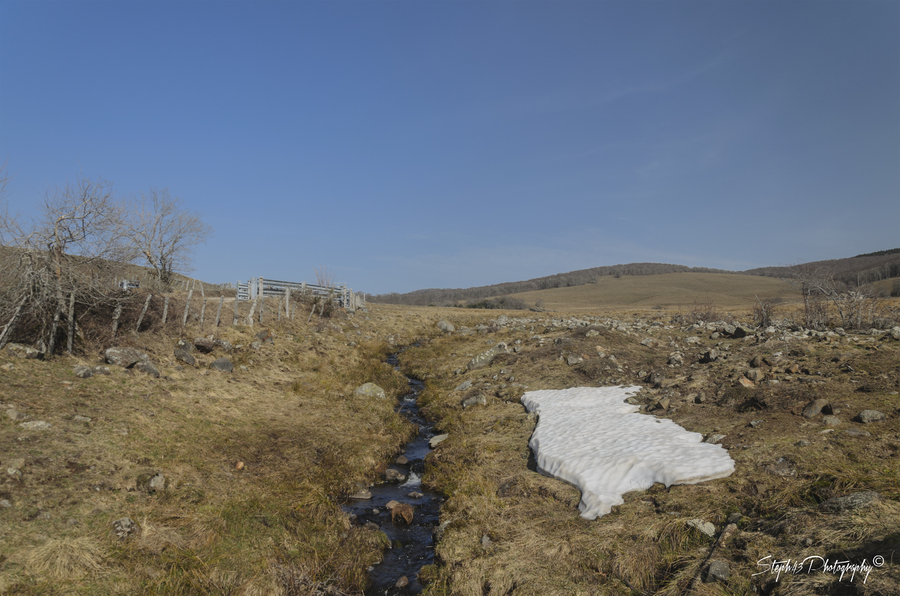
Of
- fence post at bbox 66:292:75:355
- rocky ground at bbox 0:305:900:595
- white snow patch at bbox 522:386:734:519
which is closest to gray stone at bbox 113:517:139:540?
rocky ground at bbox 0:305:900:595

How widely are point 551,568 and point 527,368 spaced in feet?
37.7

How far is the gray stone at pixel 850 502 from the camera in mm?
5456

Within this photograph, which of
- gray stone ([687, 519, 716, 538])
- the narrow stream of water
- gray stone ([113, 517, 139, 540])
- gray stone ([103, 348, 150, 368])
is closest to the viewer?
gray stone ([687, 519, 716, 538])

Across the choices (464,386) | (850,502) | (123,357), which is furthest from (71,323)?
(850,502)

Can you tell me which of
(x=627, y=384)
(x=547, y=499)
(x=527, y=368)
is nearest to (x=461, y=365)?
(x=527, y=368)

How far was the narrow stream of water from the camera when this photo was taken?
23.4 feet

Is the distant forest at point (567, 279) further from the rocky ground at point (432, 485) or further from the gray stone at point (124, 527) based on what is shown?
the gray stone at point (124, 527)

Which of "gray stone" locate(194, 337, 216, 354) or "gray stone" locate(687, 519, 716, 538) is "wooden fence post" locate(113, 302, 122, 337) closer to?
"gray stone" locate(194, 337, 216, 354)

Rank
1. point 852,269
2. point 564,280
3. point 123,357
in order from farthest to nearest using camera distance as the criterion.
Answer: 1. point 564,280
2. point 852,269
3. point 123,357

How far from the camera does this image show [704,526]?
6043 millimetres

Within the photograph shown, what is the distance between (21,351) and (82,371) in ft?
4.76

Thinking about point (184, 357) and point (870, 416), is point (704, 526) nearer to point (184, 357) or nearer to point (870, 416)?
point (870, 416)
